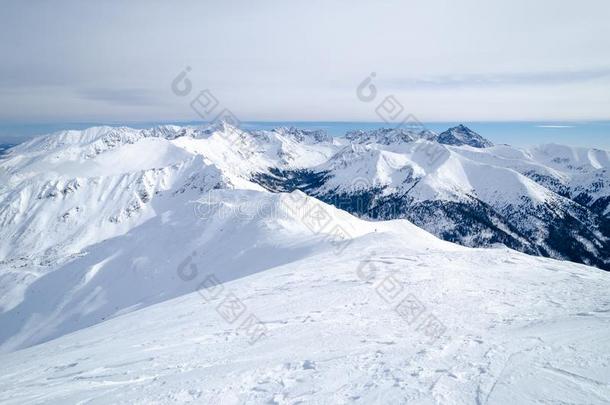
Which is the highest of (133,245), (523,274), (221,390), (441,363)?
(133,245)

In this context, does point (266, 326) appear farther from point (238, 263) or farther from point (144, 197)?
point (144, 197)

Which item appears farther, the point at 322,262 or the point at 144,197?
the point at 144,197

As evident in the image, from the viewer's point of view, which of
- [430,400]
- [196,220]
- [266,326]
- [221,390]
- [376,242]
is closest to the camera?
[430,400]

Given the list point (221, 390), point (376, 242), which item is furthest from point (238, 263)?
point (221, 390)

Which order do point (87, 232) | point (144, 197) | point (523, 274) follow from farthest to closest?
1. point (144, 197)
2. point (87, 232)
3. point (523, 274)

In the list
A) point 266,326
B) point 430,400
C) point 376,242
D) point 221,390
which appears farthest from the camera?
point 376,242

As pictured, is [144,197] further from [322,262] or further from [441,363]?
[441,363]

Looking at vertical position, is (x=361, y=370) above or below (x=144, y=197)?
below

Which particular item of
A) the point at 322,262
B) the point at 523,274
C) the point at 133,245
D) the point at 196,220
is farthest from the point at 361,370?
the point at 133,245

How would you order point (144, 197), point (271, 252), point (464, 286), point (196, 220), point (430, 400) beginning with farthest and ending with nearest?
Result: point (144, 197) → point (196, 220) → point (271, 252) → point (464, 286) → point (430, 400)
